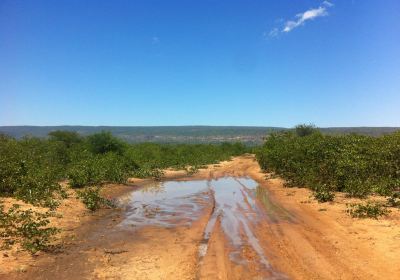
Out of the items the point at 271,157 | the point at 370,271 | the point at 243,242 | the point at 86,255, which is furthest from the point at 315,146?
the point at 86,255

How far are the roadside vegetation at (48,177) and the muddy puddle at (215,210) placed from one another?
2223 millimetres

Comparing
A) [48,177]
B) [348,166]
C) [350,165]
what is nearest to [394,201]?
[350,165]

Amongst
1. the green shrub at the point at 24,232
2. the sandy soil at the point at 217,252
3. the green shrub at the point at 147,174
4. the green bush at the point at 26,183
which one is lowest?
the green shrub at the point at 147,174

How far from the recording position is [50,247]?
9117 mm

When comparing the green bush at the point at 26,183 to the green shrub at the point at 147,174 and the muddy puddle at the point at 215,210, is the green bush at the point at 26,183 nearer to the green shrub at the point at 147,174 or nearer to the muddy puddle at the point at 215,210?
the muddy puddle at the point at 215,210

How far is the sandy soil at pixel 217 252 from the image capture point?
7.36 m

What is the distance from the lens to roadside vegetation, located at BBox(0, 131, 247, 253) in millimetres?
9797

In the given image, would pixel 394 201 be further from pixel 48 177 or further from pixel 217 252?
pixel 48 177

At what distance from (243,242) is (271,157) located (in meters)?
17.7

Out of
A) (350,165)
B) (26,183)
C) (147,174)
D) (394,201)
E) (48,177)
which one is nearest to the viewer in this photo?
(394,201)

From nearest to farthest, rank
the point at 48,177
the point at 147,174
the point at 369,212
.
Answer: the point at 369,212 → the point at 48,177 → the point at 147,174

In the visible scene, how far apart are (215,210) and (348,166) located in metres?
6.43

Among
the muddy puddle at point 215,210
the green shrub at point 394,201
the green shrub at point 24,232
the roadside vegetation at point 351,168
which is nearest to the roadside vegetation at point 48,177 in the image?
the green shrub at point 24,232

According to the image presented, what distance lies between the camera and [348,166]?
654 inches
